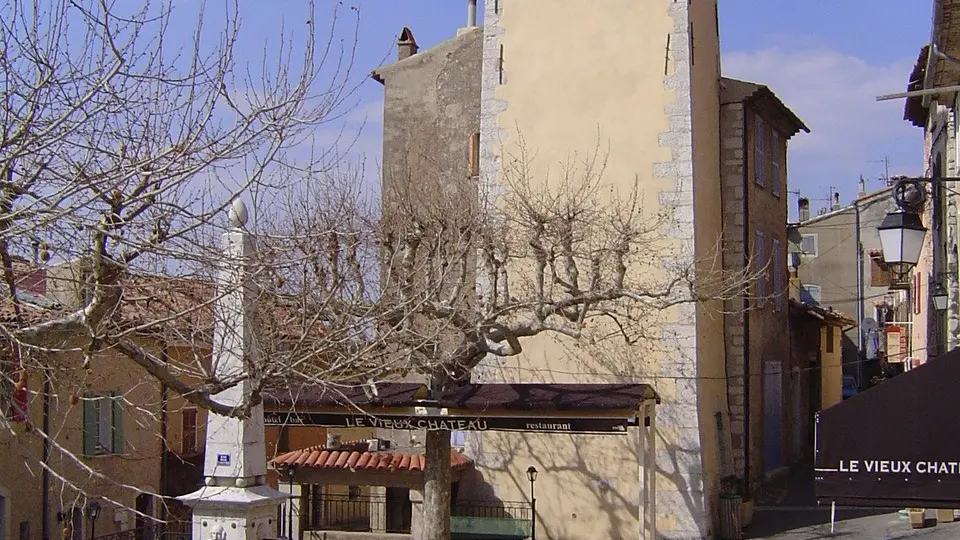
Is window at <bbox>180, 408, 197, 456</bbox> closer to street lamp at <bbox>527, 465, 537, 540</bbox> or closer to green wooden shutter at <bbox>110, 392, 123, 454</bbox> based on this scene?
green wooden shutter at <bbox>110, 392, 123, 454</bbox>

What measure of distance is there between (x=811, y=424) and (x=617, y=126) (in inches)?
501

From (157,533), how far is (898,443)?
517 inches

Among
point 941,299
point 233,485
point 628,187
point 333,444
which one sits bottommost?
point 333,444

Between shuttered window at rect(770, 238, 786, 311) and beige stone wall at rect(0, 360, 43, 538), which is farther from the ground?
shuttered window at rect(770, 238, 786, 311)

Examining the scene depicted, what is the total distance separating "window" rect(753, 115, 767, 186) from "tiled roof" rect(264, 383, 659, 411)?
710 centimetres

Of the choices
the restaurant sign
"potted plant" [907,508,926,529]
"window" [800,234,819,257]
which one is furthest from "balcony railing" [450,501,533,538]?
"window" [800,234,819,257]

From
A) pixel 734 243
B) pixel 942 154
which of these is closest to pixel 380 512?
pixel 734 243

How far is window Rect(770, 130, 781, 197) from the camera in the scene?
24.7 m

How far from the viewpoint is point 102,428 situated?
2259cm

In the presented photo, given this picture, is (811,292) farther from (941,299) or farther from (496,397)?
(496,397)

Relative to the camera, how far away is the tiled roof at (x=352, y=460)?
62.3 ft

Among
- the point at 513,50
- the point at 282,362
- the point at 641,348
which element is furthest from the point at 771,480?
the point at 282,362

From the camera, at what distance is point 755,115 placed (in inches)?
912

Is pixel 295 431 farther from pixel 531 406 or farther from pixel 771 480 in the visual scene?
pixel 531 406
